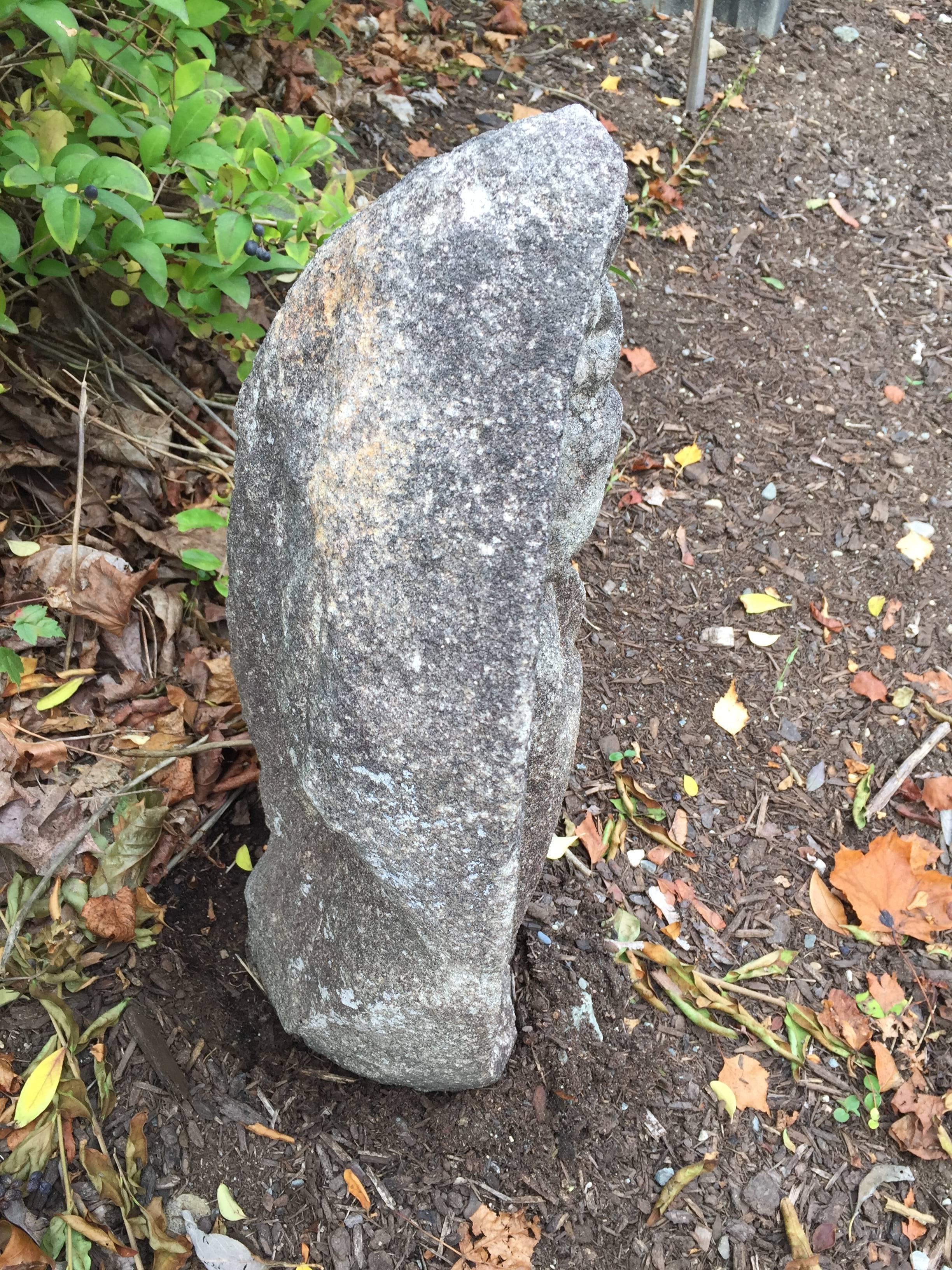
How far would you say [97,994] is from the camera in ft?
6.46

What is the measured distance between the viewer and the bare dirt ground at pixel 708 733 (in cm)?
189

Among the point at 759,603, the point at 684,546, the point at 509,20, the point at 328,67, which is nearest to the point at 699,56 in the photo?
the point at 509,20

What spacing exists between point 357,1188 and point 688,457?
223 cm

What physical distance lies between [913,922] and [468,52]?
11.7 ft

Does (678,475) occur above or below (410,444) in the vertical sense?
below

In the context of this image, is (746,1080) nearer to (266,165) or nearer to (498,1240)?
(498,1240)

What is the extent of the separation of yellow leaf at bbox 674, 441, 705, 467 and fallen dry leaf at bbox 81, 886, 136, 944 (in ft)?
6.73

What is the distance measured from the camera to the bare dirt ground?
1893 mm

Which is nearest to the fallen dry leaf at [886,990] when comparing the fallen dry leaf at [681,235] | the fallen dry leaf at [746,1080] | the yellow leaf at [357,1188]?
the fallen dry leaf at [746,1080]

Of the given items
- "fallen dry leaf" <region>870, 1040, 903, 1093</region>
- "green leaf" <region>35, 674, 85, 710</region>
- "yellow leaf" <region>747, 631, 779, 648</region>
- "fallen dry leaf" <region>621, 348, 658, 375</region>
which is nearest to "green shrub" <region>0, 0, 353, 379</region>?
"green leaf" <region>35, 674, 85, 710</region>

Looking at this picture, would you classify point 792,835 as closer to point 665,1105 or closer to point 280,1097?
point 665,1105

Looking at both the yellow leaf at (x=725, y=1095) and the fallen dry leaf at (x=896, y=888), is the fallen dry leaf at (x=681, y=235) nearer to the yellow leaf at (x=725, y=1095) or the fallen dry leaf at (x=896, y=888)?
the fallen dry leaf at (x=896, y=888)

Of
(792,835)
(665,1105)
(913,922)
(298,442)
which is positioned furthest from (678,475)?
(298,442)

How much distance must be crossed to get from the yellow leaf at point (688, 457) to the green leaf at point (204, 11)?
1743mm
